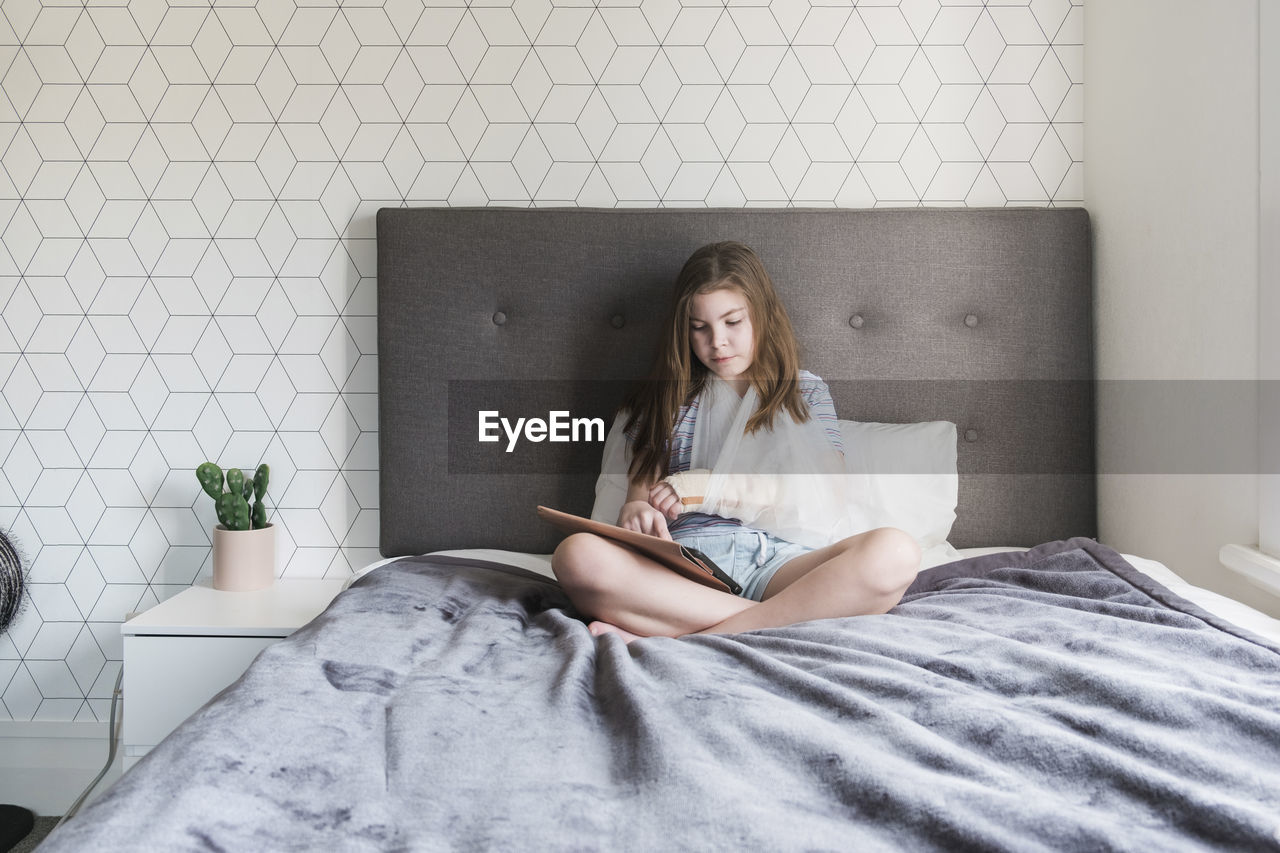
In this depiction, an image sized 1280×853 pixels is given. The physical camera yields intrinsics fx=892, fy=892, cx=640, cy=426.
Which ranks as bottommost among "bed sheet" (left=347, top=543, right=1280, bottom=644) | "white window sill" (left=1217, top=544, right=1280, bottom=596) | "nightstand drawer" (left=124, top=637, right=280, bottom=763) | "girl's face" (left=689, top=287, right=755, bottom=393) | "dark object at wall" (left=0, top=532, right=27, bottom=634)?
"nightstand drawer" (left=124, top=637, right=280, bottom=763)

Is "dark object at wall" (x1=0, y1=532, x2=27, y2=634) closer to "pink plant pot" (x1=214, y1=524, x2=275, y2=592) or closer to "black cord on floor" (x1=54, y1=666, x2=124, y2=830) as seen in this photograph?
"black cord on floor" (x1=54, y1=666, x2=124, y2=830)

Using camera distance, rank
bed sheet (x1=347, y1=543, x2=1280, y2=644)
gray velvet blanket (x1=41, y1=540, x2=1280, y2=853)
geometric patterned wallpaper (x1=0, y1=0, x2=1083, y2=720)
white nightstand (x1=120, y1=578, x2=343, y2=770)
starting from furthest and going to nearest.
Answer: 1. geometric patterned wallpaper (x1=0, y1=0, x2=1083, y2=720)
2. white nightstand (x1=120, y1=578, x2=343, y2=770)
3. bed sheet (x1=347, y1=543, x2=1280, y2=644)
4. gray velvet blanket (x1=41, y1=540, x2=1280, y2=853)

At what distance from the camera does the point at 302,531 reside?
79.7 inches

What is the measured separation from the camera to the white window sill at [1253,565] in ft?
4.39

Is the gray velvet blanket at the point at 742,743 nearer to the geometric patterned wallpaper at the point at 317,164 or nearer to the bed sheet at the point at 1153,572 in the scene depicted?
the bed sheet at the point at 1153,572

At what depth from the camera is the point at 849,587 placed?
4.21 feet

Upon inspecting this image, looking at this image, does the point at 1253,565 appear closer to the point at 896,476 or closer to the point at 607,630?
the point at 896,476

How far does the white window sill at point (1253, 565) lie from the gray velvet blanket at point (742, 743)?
0.26 meters

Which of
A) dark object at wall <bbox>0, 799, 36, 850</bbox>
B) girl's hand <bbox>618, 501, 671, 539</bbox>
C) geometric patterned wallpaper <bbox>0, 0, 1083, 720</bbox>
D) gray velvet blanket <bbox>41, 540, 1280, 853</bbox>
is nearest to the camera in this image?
gray velvet blanket <bbox>41, 540, 1280, 853</bbox>

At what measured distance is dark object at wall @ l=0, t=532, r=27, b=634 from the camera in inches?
75.1

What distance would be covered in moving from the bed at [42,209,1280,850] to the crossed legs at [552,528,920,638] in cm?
7

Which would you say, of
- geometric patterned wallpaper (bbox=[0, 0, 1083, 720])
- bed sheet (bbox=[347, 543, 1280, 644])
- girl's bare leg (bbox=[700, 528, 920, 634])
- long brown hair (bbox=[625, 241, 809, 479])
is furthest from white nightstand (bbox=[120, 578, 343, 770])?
girl's bare leg (bbox=[700, 528, 920, 634])

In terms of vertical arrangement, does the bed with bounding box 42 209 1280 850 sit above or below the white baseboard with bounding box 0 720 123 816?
above

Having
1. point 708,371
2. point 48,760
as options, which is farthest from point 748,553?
point 48,760
